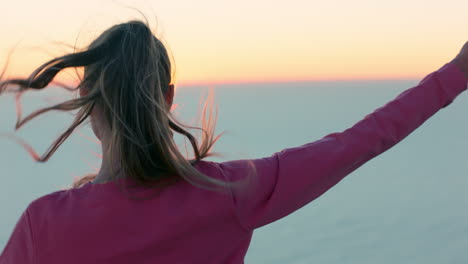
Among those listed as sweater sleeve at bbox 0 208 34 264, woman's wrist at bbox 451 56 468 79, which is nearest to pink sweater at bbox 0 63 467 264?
sweater sleeve at bbox 0 208 34 264

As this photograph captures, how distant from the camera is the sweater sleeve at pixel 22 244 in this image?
984 millimetres

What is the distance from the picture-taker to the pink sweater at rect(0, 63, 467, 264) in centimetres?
99

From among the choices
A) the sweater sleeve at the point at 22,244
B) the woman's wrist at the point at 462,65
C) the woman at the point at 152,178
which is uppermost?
the woman's wrist at the point at 462,65

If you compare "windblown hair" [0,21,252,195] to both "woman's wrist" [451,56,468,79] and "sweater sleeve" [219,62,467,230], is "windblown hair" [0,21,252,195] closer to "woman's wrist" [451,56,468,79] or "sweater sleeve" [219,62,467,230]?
"sweater sleeve" [219,62,467,230]

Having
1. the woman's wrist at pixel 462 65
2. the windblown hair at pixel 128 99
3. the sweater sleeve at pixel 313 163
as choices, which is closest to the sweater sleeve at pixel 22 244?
the windblown hair at pixel 128 99

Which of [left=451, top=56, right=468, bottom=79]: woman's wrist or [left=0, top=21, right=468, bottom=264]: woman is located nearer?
[left=0, top=21, right=468, bottom=264]: woman

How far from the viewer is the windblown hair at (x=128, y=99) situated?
3.41 feet

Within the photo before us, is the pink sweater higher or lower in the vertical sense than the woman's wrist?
lower

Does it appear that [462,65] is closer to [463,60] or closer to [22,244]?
[463,60]

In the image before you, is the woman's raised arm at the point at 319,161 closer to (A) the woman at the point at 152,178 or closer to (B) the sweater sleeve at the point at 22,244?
(A) the woman at the point at 152,178

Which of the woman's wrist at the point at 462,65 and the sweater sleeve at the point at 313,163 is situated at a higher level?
the woman's wrist at the point at 462,65

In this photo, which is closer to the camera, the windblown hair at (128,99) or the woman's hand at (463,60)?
the windblown hair at (128,99)

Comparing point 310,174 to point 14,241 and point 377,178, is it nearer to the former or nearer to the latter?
point 14,241

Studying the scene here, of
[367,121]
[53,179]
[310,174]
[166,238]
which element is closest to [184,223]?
[166,238]
